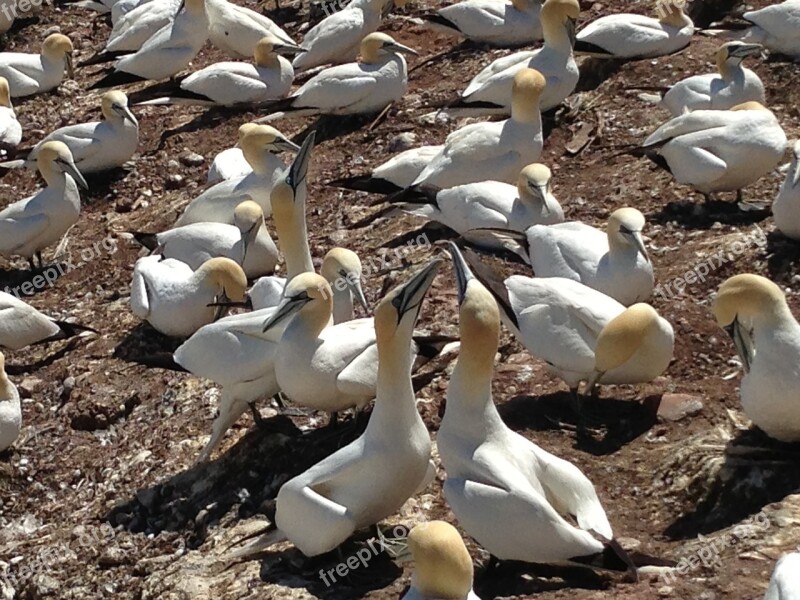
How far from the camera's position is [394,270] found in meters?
8.34

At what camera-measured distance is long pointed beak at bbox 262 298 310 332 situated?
6379 millimetres

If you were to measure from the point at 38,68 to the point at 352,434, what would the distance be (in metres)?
7.11

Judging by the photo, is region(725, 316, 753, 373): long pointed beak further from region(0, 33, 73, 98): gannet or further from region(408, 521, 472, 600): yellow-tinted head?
region(0, 33, 73, 98): gannet

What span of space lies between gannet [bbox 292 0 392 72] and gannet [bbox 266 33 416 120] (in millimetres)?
1155

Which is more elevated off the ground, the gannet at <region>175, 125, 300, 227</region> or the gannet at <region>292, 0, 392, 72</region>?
the gannet at <region>175, 125, 300, 227</region>

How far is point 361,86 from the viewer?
10.6m

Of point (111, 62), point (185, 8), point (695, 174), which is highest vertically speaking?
point (695, 174)

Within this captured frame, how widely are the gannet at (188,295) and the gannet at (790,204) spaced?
9.79 feet

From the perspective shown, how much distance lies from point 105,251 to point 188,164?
1.34 meters

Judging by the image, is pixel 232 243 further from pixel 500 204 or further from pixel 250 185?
pixel 500 204

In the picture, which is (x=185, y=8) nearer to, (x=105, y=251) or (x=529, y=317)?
(x=105, y=251)

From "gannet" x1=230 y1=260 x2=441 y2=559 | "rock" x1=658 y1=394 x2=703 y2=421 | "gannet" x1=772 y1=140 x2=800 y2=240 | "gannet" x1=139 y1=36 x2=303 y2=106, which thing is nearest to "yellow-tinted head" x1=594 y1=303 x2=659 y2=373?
"rock" x1=658 y1=394 x2=703 y2=421

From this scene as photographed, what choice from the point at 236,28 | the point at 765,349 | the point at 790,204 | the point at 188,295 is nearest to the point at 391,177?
the point at 188,295

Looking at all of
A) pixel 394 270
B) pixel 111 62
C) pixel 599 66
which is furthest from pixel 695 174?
pixel 111 62
